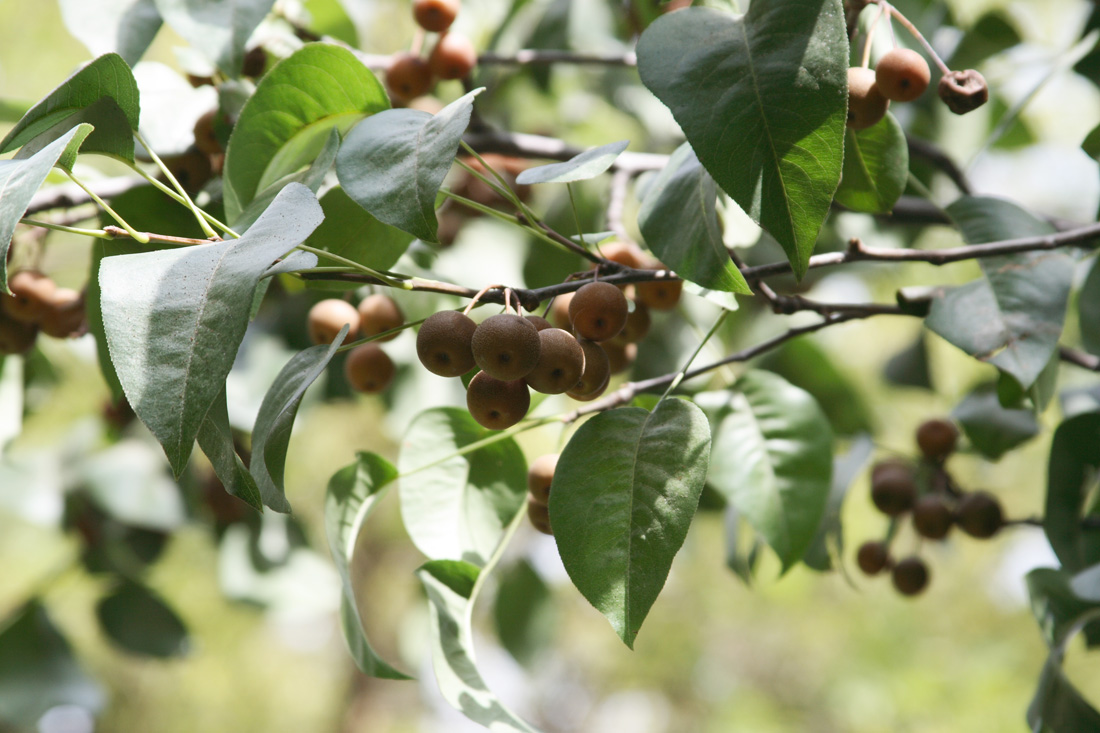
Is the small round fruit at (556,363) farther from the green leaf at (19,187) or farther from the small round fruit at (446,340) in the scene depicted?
the green leaf at (19,187)

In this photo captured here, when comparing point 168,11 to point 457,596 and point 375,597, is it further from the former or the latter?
point 375,597

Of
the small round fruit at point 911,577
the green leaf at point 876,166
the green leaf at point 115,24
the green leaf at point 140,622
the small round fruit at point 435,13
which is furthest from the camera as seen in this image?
the green leaf at point 140,622

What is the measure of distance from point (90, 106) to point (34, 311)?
0.37 metres

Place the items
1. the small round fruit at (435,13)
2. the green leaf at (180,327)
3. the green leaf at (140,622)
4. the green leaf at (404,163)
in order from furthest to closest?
the green leaf at (140,622) < the small round fruit at (435,13) < the green leaf at (404,163) < the green leaf at (180,327)

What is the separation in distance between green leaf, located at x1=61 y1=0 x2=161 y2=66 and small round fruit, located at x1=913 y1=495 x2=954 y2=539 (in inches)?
33.0

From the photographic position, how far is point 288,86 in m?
0.49

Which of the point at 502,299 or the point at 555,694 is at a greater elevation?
the point at 502,299

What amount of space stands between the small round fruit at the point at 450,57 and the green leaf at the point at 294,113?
1.10 ft

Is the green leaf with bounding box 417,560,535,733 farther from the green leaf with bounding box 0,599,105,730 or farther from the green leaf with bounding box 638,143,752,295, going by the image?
the green leaf with bounding box 0,599,105,730

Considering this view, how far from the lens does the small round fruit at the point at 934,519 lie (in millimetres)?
808

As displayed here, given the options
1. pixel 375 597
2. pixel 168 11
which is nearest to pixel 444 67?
pixel 168 11

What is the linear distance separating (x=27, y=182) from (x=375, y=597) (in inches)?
136

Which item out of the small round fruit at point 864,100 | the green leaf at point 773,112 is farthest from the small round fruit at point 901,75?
the green leaf at point 773,112

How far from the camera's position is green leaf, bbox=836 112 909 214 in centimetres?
49
